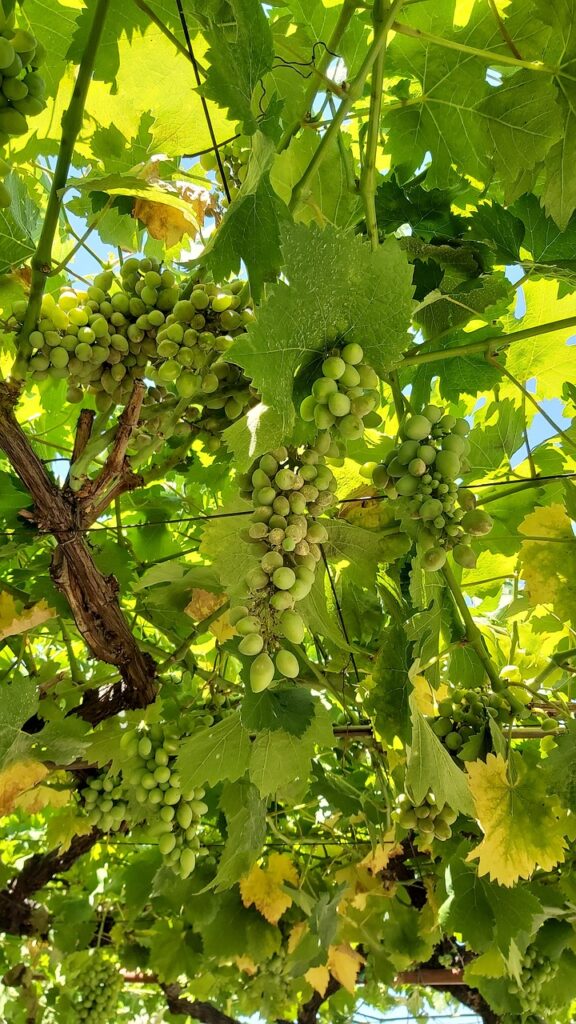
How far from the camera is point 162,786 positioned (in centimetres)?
160

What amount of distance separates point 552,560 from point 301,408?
85 cm

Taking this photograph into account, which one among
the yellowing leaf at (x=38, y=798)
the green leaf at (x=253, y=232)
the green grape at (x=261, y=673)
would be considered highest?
the green leaf at (x=253, y=232)

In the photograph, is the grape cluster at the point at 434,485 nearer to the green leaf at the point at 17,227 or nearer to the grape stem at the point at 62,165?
the grape stem at the point at 62,165

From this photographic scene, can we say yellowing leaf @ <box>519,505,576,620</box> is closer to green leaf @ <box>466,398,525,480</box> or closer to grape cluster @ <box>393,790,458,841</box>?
green leaf @ <box>466,398,525,480</box>

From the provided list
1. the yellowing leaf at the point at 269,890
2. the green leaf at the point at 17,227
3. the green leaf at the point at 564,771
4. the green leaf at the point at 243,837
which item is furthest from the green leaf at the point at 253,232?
the yellowing leaf at the point at 269,890

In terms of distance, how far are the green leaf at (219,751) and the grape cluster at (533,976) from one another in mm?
1382

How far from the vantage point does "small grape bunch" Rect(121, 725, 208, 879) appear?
159 centimetres

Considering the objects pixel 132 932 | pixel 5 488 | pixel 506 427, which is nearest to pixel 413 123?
pixel 506 427

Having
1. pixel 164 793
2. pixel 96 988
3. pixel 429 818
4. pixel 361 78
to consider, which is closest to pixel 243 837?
pixel 164 793

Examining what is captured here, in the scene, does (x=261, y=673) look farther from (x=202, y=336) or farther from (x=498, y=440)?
(x=498, y=440)

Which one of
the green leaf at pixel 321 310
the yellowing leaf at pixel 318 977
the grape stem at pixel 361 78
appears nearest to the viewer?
the green leaf at pixel 321 310

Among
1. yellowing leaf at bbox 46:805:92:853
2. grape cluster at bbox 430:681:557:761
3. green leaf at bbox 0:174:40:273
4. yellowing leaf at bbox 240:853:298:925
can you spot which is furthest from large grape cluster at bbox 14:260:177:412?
yellowing leaf at bbox 240:853:298:925

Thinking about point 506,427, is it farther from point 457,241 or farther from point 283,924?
point 283,924

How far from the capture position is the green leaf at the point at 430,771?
51.2 inches
